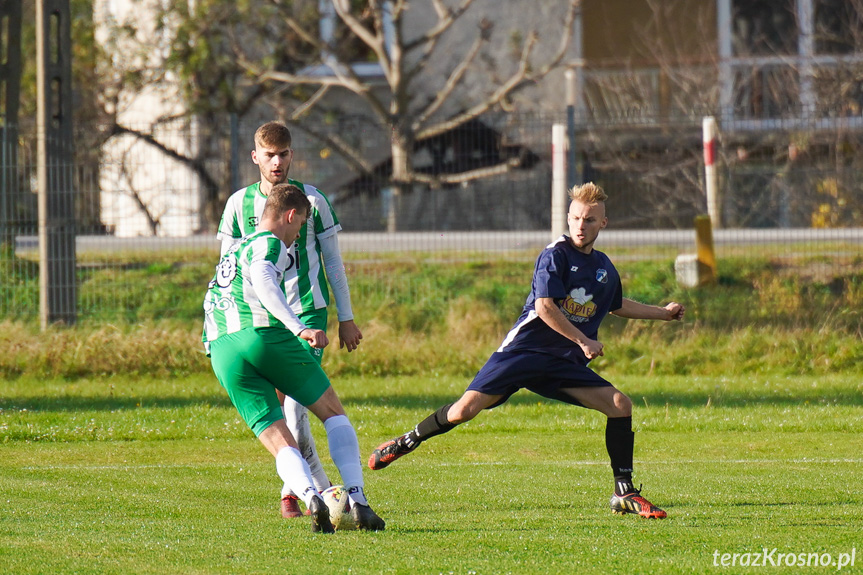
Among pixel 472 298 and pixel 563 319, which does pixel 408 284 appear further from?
pixel 563 319

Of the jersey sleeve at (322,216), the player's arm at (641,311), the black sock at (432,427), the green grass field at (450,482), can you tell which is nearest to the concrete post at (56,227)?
the green grass field at (450,482)

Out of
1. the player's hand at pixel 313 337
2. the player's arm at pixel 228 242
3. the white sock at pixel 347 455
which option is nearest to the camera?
the player's hand at pixel 313 337

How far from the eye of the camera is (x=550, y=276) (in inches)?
254

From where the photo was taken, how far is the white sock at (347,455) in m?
5.79

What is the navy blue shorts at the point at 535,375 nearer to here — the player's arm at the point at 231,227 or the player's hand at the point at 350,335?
the player's hand at the point at 350,335

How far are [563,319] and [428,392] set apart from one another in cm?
615

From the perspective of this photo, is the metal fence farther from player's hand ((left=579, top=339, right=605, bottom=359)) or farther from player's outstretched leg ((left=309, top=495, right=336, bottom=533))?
player's outstretched leg ((left=309, top=495, right=336, bottom=533))

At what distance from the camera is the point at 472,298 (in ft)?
51.7

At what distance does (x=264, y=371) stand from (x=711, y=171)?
37.5 feet

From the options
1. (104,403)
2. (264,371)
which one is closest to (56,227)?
(104,403)

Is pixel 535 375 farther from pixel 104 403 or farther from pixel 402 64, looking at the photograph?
pixel 402 64

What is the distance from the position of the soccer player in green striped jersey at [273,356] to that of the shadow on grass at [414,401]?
18.1ft

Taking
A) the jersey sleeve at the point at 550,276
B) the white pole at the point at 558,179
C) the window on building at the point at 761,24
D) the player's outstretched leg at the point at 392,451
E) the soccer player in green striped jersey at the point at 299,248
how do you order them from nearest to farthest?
the soccer player in green striped jersey at the point at 299,248 → the jersey sleeve at the point at 550,276 → the player's outstretched leg at the point at 392,451 → the white pole at the point at 558,179 → the window on building at the point at 761,24

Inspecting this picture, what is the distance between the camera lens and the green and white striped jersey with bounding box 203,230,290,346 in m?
5.71
